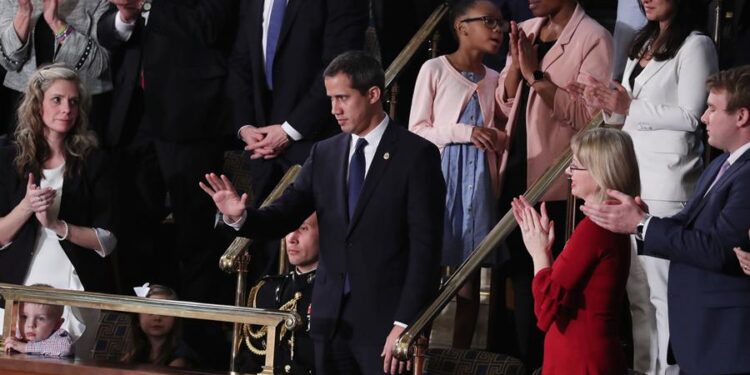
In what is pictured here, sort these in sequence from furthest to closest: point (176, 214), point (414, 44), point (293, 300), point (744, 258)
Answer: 1. point (414, 44)
2. point (176, 214)
3. point (293, 300)
4. point (744, 258)

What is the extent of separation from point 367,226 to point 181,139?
74.9 inches

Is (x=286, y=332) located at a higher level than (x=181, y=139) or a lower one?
lower

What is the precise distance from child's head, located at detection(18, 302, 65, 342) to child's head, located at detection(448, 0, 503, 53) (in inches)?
83.3

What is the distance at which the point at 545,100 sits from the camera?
225 inches

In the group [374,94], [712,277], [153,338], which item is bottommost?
[153,338]

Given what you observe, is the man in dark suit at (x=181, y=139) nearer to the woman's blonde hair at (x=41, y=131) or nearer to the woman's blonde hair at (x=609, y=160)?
the woman's blonde hair at (x=41, y=131)

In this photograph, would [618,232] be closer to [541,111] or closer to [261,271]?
[541,111]

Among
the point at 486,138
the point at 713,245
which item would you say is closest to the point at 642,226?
the point at 713,245

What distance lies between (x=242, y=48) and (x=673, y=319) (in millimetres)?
2787

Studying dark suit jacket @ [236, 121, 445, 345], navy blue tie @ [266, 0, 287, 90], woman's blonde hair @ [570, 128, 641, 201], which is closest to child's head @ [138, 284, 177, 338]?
dark suit jacket @ [236, 121, 445, 345]

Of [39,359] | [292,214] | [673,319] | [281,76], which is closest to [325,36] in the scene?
[281,76]

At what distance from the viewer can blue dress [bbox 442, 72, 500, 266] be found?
5758mm

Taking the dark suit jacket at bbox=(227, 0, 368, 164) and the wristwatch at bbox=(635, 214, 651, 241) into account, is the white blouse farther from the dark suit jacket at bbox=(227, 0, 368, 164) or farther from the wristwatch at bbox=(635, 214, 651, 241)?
the wristwatch at bbox=(635, 214, 651, 241)

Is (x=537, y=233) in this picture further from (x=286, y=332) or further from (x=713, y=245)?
(x=286, y=332)
